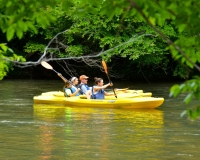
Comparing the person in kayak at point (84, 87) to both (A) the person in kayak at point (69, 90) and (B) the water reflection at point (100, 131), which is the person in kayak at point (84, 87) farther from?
(B) the water reflection at point (100, 131)

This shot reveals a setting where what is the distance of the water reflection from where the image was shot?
9547 mm

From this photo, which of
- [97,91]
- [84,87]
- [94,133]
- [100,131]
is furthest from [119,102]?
[94,133]

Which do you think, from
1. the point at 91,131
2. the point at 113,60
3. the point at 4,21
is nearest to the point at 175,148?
the point at 91,131

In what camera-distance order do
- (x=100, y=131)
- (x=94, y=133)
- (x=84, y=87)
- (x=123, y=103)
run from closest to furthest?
(x=94, y=133) < (x=100, y=131) < (x=123, y=103) < (x=84, y=87)

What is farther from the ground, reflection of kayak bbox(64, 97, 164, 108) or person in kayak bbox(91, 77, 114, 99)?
person in kayak bbox(91, 77, 114, 99)

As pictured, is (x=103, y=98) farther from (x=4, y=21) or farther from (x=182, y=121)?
(x=4, y=21)

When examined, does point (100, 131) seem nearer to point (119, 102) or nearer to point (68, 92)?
point (119, 102)

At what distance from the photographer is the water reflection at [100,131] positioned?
9547mm

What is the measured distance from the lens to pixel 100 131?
38.4ft

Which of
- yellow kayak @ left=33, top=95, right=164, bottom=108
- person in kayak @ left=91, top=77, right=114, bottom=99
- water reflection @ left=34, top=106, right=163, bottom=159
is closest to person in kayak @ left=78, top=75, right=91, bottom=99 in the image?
person in kayak @ left=91, top=77, right=114, bottom=99

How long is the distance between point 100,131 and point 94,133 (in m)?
0.30

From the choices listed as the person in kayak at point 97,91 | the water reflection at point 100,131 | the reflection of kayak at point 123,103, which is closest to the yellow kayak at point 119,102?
the reflection of kayak at point 123,103

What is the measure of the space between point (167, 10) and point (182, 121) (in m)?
9.86

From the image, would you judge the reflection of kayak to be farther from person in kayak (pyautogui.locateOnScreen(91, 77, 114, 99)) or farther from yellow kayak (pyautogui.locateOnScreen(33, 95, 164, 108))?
person in kayak (pyautogui.locateOnScreen(91, 77, 114, 99))
